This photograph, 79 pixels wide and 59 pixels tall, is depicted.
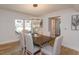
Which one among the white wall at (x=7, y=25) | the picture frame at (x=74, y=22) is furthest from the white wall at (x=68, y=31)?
the white wall at (x=7, y=25)

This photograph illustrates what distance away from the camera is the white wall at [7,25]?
177 inches

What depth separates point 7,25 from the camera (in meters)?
4.66

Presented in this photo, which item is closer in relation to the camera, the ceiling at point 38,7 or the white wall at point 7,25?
the ceiling at point 38,7

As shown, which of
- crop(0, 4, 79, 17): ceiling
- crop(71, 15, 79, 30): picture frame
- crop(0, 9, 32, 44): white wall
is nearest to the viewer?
crop(71, 15, 79, 30): picture frame

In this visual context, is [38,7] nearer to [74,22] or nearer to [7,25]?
[74,22]

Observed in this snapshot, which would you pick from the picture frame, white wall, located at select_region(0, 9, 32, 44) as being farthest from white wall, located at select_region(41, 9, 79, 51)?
A: white wall, located at select_region(0, 9, 32, 44)

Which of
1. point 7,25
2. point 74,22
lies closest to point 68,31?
point 74,22

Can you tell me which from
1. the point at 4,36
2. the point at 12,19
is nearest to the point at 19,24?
the point at 12,19

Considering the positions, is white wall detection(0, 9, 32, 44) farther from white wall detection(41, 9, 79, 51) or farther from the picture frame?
the picture frame

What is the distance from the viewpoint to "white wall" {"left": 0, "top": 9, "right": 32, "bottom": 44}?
14.7 ft

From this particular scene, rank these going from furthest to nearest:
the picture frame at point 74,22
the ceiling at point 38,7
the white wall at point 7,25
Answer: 1. the white wall at point 7,25
2. the ceiling at point 38,7
3. the picture frame at point 74,22

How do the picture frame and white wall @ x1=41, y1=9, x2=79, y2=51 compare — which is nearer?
the picture frame

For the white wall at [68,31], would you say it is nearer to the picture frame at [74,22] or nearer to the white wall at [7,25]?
the picture frame at [74,22]
